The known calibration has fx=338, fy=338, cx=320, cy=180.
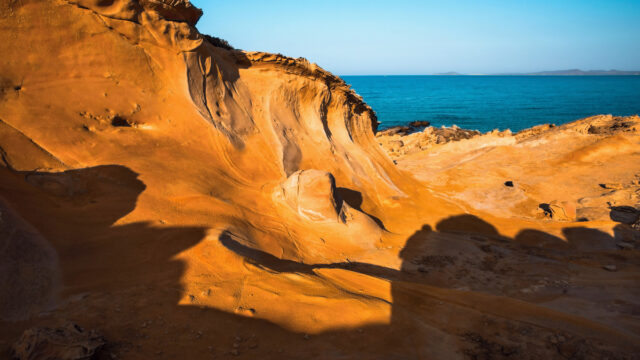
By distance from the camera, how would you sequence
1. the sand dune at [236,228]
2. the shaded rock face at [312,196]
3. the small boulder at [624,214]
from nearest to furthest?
the sand dune at [236,228]
the shaded rock face at [312,196]
the small boulder at [624,214]

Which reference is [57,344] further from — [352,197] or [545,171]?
[545,171]

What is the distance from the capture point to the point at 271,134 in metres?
7.32

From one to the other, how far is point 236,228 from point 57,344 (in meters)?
2.73

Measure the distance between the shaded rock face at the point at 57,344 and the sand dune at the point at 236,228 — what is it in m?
0.02

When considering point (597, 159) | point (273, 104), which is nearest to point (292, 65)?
point (273, 104)

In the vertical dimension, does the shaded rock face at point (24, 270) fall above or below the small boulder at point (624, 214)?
above

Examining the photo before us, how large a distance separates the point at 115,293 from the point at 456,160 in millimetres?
12439

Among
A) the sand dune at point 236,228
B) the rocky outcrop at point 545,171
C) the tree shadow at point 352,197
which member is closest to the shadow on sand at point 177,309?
the sand dune at point 236,228

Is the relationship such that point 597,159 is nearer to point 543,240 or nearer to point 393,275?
point 543,240

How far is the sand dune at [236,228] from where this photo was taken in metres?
2.81

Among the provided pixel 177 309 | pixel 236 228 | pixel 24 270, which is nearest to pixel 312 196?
pixel 236 228

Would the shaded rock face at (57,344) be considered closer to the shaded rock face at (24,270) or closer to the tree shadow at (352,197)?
the shaded rock face at (24,270)

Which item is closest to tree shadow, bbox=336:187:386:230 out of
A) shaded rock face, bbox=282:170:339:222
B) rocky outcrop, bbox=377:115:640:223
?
shaded rock face, bbox=282:170:339:222

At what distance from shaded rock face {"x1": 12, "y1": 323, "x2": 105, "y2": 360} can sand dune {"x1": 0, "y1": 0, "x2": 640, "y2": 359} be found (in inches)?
0.7
